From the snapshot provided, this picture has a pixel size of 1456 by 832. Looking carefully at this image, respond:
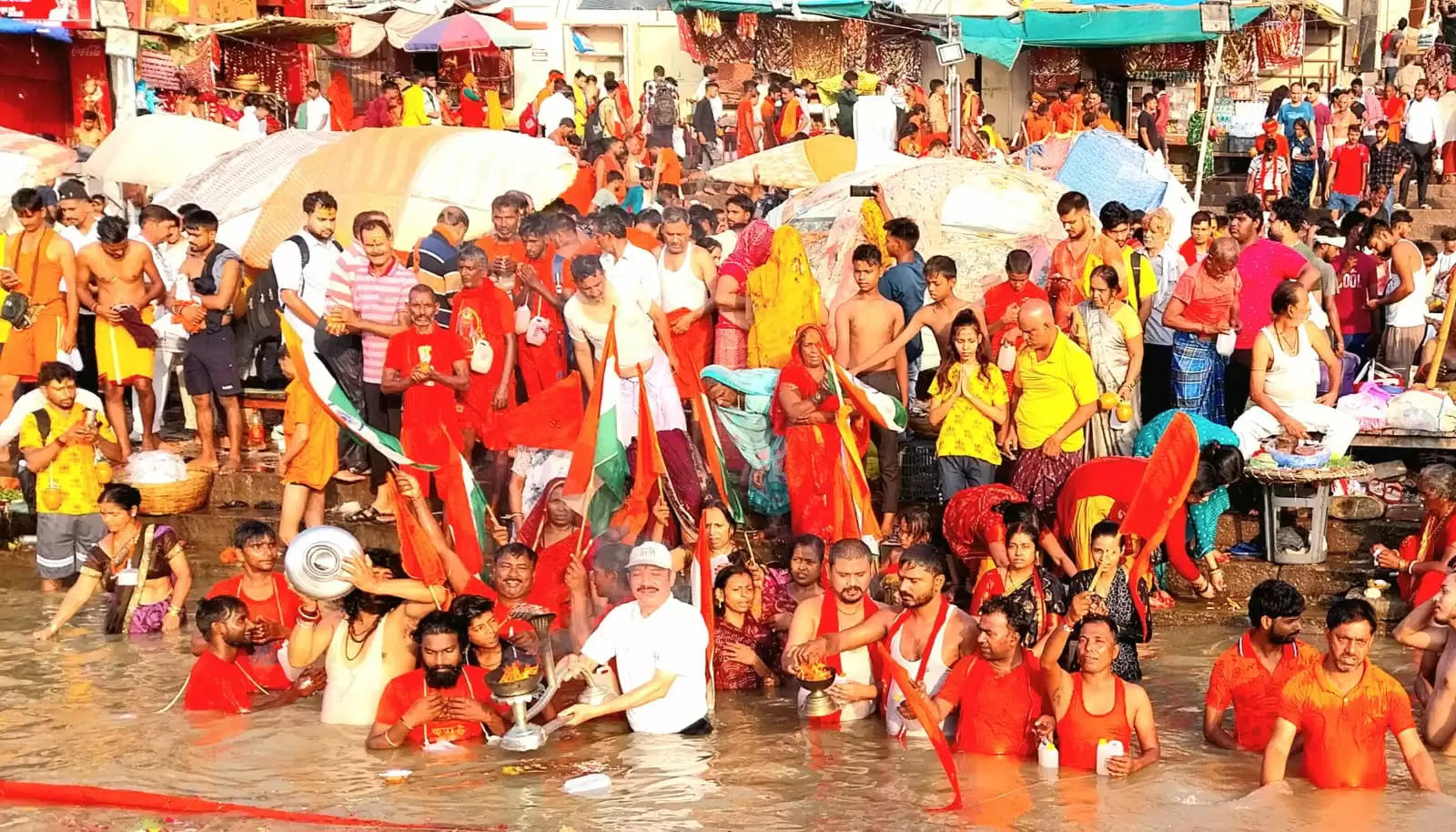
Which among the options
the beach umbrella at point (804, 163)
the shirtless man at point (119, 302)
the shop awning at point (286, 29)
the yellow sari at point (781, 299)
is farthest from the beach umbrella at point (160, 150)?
the shop awning at point (286, 29)

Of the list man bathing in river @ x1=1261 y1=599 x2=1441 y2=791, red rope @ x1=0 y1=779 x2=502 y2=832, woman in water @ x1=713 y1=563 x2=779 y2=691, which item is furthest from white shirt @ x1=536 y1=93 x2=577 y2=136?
man bathing in river @ x1=1261 y1=599 x2=1441 y2=791

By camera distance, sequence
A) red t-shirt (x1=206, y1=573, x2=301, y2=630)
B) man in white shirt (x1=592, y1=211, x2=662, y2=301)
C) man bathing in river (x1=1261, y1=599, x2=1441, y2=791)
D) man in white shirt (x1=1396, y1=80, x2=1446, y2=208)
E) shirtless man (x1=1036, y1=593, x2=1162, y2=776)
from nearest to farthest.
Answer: man bathing in river (x1=1261, y1=599, x2=1441, y2=791) < shirtless man (x1=1036, y1=593, x2=1162, y2=776) < red t-shirt (x1=206, y1=573, x2=301, y2=630) < man in white shirt (x1=592, y1=211, x2=662, y2=301) < man in white shirt (x1=1396, y1=80, x2=1446, y2=208)

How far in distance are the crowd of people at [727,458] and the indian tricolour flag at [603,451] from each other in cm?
3

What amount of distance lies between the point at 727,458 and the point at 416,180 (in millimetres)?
4094

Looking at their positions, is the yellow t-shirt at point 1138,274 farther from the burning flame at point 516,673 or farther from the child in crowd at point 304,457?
the child in crowd at point 304,457

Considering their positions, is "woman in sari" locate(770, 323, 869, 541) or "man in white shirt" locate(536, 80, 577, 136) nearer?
"woman in sari" locate(770, 323, 869, 541)

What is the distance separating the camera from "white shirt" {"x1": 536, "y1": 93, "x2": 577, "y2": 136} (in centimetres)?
2292

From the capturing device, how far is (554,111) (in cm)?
2297

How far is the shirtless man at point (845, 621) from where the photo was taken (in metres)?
8.77

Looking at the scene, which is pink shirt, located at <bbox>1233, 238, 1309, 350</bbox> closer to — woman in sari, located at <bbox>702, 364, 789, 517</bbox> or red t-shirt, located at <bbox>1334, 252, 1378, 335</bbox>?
red t-shirt, located at <bbox>1334, 252, 1378, 335</bbox>

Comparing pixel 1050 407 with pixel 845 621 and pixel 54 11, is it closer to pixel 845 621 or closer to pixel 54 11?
pixel 845 621

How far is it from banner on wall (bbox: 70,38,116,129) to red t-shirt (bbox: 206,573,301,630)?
51.3 ft

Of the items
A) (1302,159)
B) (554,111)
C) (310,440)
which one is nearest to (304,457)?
(310,440)

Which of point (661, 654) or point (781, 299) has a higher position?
point (781, 299)
